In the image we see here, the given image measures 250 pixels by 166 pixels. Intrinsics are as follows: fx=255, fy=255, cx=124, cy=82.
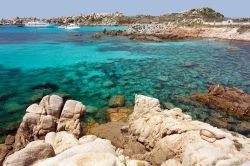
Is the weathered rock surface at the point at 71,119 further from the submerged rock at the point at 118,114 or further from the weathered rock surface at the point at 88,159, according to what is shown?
the weathered rock surface at the point at 88,159

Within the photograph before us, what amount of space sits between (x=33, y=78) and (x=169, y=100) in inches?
791

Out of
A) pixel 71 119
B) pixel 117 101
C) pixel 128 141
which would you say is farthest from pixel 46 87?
pixel 128 141

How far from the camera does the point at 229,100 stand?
24.7 metres

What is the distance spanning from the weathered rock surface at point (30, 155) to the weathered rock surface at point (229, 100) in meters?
16.4

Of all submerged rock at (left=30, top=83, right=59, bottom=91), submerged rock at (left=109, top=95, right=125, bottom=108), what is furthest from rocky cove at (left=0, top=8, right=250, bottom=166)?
submerged rock at (left=109, top=95, right=125, bottom=108)

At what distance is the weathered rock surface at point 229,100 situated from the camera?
22.8m

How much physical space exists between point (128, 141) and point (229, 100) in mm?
12966

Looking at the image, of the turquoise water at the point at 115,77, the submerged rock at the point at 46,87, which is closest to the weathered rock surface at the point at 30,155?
the turquoise water at the point at 115,77

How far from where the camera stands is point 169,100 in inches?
1032

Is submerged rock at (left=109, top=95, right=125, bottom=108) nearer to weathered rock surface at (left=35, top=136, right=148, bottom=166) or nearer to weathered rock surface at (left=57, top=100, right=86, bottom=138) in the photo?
weathered rock surface at (left=57, top=100, right=86, bottom=138)

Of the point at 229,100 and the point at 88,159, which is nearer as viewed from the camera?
the point at 88,159

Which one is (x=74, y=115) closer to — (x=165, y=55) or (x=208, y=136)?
(x=208, y=136)

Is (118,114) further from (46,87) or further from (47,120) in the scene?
(46,87)

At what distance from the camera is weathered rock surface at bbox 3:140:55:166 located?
1338cm
